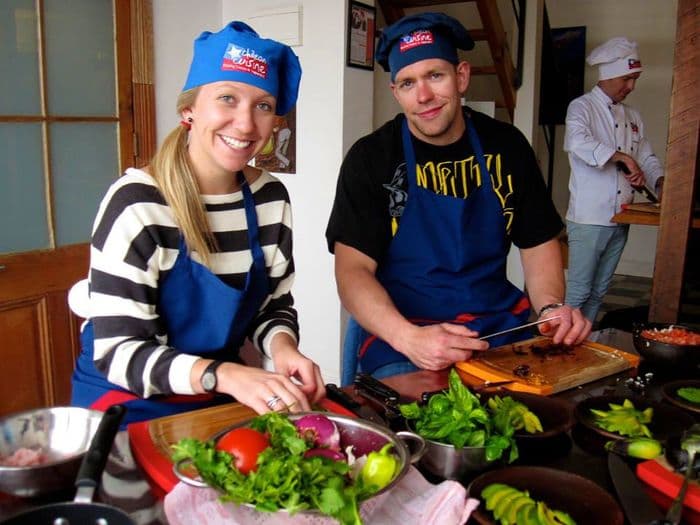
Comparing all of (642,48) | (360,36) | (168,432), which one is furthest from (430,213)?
(642,48)

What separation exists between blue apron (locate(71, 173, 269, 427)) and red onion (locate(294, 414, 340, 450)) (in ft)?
1.54

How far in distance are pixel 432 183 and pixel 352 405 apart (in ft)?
2.91

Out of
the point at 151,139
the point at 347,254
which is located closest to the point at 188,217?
the point at 347,254

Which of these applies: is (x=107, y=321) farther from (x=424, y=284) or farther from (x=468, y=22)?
(x=468, y=22)

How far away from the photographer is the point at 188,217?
142cm

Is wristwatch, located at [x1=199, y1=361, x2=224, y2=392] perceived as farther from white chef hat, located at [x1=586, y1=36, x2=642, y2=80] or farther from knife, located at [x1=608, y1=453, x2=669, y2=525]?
white chef hat, located at [x1=586, y1=36, x2=642, y2=80]

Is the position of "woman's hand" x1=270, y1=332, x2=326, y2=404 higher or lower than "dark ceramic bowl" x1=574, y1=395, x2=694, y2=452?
higher

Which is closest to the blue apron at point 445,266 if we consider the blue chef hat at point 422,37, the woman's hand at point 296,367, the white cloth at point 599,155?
the blue chef hat at point 422,37


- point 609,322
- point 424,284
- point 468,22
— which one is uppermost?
point 468,22

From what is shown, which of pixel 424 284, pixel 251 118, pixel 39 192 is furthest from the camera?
pixel 39 192

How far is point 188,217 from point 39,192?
1.81 m

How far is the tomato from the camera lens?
895 millimetres

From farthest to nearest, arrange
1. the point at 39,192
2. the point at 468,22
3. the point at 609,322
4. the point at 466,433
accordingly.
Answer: the point at 468,22, the point at 609,322, the point at 39,192, the point at 466,433

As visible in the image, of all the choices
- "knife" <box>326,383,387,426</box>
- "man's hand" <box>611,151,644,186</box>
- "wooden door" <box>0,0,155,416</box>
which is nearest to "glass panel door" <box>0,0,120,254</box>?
"wooden door" <box>0,0,155,416</box>
